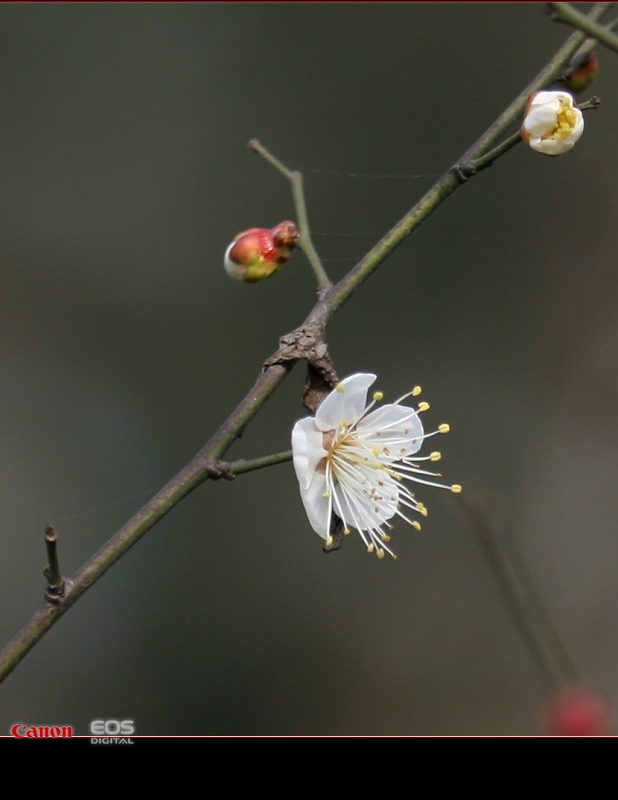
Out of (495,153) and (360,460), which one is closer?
(495,153)

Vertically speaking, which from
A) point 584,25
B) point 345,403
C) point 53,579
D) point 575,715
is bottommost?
point 575,715

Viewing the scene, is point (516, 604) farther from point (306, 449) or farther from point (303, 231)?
point (303, 231)

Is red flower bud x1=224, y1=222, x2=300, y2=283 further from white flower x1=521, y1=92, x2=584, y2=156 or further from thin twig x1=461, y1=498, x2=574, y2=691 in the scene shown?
thin twig x1=461, y1=498, x2=574, y2=691

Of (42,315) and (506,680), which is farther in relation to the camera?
(42,315)

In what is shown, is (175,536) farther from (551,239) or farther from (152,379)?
(551,239)

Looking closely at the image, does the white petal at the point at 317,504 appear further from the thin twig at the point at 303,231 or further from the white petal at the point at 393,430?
the thin twig at the point at 303,231

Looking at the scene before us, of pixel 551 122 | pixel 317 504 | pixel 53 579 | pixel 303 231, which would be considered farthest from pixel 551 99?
pixel 53 579
